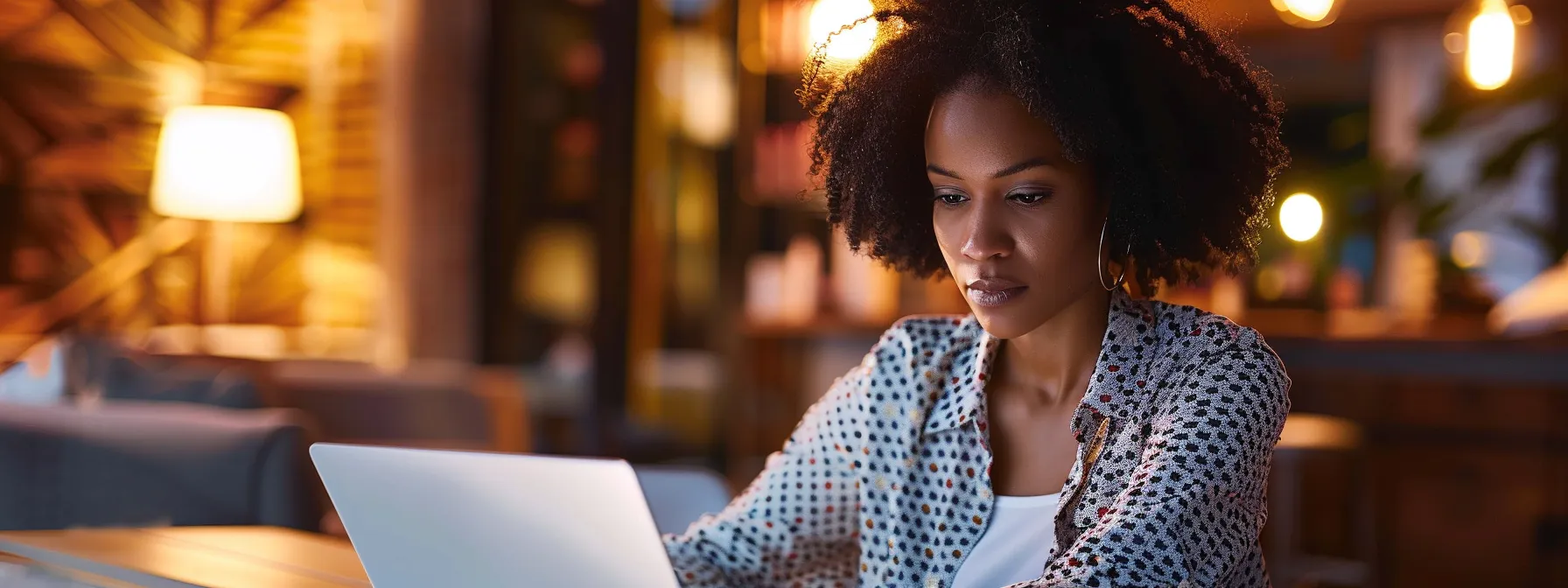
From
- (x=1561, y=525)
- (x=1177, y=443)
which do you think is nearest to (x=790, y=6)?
(x=1561, y=525)

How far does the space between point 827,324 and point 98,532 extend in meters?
3.23

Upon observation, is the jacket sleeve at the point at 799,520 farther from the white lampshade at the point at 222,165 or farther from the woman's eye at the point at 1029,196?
the white lampshade at the point at 222,165

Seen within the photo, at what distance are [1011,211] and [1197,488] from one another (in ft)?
0.97

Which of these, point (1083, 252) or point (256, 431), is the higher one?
point (1083, 252)

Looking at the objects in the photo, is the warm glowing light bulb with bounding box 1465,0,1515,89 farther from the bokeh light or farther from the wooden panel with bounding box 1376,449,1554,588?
the bokeh light

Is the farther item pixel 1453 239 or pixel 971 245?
pixel 1453 239

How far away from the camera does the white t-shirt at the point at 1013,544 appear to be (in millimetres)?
1229

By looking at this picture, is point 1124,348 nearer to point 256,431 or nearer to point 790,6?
point 256,431

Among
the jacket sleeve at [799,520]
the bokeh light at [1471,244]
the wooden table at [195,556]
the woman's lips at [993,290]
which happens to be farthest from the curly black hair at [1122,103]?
the bokeh light at [1471,244]

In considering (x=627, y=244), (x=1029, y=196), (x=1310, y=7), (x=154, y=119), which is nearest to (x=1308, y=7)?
(x=1310, y=7)

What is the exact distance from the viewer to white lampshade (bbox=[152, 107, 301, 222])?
3.89 m

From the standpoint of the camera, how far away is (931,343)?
4.61ft

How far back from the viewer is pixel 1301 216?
3713mm

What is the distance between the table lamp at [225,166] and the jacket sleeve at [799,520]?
9.92ft
